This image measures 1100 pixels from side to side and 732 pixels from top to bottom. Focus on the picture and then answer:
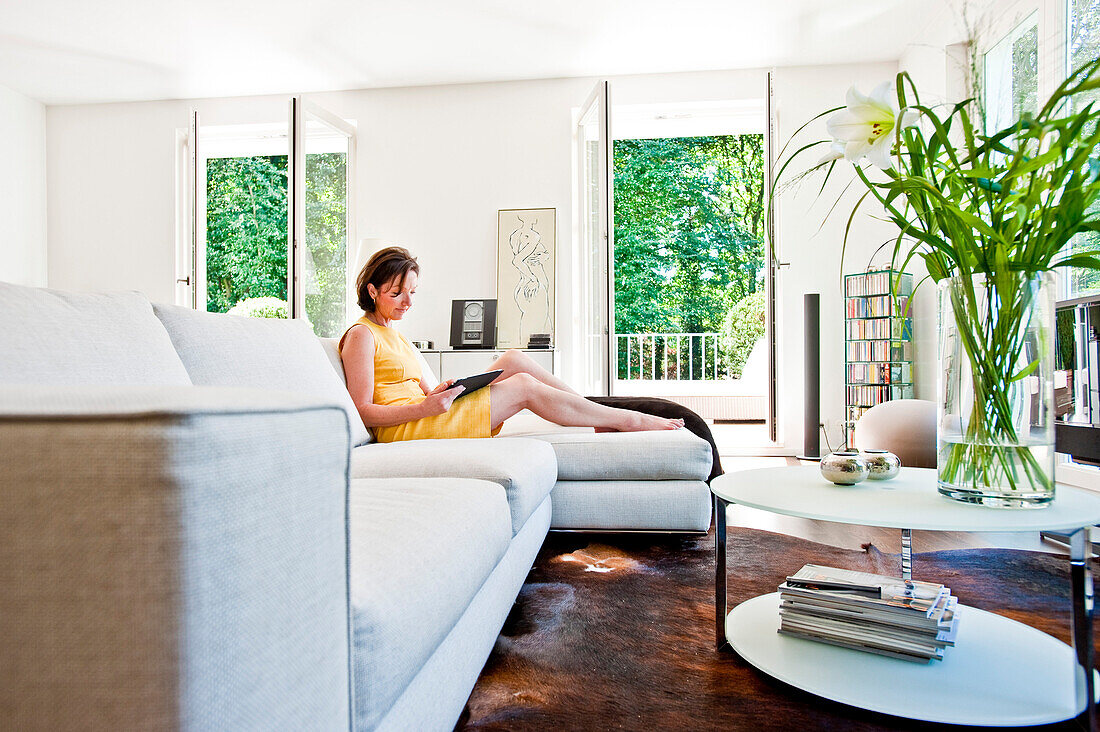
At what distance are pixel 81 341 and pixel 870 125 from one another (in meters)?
1.51

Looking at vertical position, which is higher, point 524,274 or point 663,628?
point 524,274

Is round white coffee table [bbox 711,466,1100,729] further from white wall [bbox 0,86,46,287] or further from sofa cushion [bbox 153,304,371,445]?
white wall [bbox 0,86,46,287]

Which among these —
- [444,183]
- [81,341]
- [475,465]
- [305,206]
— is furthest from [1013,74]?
[81,341]

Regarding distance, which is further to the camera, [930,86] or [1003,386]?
[930,86]

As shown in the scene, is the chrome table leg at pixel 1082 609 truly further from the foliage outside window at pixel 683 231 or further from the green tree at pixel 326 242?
the foliage outside window at pixel 683 231

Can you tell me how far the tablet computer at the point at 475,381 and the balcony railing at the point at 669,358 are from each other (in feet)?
20.7

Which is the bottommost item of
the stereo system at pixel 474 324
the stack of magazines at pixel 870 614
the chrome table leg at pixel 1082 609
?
the stack of magazines at pixel 870 614

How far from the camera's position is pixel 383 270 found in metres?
2.65

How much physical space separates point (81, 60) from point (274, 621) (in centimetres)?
618

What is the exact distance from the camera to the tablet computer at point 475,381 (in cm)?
246

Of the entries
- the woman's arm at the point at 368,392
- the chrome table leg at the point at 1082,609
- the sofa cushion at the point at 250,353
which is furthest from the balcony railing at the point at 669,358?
the chrome table leg at the point at 1082,609

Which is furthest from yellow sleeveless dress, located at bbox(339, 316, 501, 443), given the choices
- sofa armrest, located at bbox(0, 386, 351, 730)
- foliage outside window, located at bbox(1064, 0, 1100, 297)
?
foliage outside window, located at bbox(1064, 0, 1100, 297)

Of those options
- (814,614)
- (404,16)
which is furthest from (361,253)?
(814,614)

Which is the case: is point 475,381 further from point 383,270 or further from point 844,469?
point 844,469
